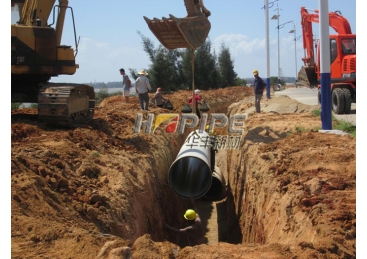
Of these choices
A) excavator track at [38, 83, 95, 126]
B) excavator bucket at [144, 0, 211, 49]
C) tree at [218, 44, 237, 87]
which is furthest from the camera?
tree at [218, 44, 237, 87]

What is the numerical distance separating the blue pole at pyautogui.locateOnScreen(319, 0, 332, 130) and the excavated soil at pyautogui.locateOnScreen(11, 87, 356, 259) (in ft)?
2.03

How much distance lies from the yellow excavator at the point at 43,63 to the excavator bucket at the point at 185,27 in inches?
85.1

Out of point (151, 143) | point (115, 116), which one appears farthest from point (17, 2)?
point (151, 143)

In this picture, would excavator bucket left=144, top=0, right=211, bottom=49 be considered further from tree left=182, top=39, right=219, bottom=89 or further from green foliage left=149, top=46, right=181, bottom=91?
tree left=182, top=39, right=219, bottom=89

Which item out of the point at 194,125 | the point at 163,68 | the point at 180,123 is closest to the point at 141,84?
the point at 180,123

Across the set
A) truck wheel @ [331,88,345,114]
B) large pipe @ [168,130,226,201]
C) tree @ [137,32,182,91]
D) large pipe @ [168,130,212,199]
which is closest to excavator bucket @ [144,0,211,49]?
large pipe @ [168,130,226,201]

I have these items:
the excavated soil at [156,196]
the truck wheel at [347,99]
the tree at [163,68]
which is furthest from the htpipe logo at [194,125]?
the tree at [163,68]

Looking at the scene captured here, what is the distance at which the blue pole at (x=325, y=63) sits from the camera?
9.10 metres

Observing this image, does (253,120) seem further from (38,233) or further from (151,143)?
(38,233)

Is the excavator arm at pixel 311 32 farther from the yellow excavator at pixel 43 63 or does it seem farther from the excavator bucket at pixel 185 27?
the yellow excavator at pixel 43 63

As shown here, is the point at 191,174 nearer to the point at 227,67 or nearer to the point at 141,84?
the point at 141,84

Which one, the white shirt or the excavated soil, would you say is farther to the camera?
the white shirt

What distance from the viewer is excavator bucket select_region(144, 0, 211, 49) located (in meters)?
10.2

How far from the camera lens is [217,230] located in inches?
411
